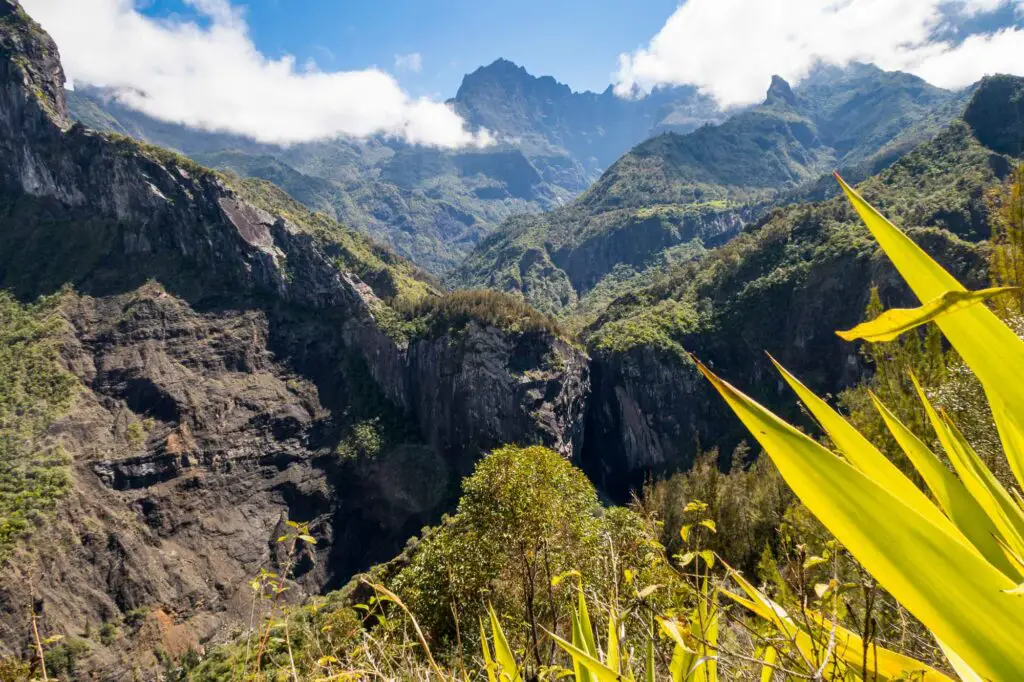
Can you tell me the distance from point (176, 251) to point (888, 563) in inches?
2563

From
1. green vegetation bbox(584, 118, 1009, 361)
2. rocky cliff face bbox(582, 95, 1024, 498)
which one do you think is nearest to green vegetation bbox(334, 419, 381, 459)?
rocky cliff face bbox(582, 95, 1024, 498)

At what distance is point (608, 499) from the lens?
4950cm

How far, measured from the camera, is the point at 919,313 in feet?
1.61

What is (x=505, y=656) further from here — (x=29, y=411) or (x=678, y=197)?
(x=678, y=197)

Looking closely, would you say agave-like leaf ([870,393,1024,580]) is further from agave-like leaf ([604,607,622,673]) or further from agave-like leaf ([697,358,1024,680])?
agave-like leaf ([604,607,622,673])

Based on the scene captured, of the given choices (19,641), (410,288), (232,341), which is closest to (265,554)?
(19,641)

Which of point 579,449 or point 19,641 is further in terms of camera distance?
point 579,449

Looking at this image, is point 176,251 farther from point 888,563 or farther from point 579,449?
point 888,563

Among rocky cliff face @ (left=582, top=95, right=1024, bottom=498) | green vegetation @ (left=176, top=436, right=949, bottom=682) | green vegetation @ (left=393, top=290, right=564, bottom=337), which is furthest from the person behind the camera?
green vegetation @ (left=393, top=290, right=564, bottom=337)

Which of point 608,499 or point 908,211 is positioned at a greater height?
point 908,211

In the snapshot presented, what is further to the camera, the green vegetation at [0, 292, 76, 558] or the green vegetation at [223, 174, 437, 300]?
the green vegetation at [223, 174, 437, 300]

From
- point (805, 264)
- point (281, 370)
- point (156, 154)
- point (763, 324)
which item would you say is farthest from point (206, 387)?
point (805, 264)

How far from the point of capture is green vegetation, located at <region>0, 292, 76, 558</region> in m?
32.6

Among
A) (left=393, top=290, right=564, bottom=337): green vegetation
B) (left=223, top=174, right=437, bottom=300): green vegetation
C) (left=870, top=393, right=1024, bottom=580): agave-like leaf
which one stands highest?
(left=223, top=174, right=437, bottom=300): green vegetation
